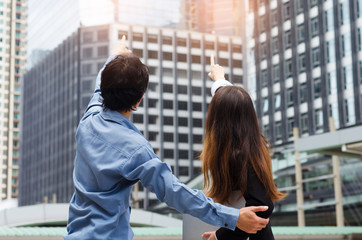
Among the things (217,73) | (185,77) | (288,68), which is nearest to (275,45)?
(288,68)

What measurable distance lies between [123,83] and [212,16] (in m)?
85.3

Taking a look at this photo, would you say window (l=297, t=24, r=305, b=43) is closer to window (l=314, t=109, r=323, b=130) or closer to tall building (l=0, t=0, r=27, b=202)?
window (l=314, t=109, r=323, b=130)

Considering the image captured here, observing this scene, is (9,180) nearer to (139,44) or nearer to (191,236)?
(139,44)

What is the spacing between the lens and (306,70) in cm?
5259

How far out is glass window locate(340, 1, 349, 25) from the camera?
4659cm

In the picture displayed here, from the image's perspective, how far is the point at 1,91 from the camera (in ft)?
338

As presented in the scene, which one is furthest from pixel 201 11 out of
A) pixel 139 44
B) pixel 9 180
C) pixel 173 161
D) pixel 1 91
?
pixel 9 180

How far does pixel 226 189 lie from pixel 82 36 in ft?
258

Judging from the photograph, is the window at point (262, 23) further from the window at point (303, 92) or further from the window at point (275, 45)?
the window at point (303, 92)

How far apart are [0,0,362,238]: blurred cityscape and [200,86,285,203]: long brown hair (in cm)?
1847

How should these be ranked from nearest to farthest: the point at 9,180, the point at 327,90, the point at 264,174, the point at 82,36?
1. the point at 264,174
2. the point at 327,90
3. the point at 82,36
4. the point at 9,180

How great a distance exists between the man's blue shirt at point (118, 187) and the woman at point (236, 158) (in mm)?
308

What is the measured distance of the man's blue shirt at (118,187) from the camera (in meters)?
1.96

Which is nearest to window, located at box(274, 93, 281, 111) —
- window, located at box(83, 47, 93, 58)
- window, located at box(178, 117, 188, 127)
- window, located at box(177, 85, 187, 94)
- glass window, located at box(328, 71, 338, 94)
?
glass window, located at box(328, 71, 338, 94)
